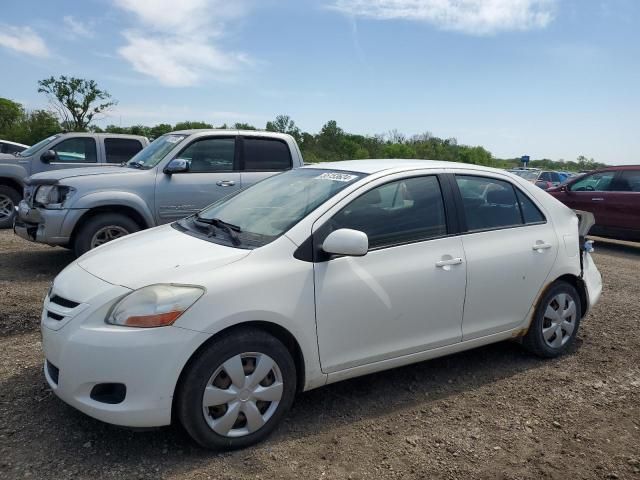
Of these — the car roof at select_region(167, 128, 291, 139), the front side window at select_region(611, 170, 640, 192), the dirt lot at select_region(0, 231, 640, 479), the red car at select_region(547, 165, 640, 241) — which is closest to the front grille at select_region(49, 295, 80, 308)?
the dirt lot at select_region(0, 231, 640, 479)

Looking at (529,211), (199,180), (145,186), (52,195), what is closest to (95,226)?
(52,195)

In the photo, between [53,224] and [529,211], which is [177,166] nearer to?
[53,224]

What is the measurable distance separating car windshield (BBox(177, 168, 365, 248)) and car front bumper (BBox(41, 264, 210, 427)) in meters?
0.81

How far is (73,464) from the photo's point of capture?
2.88 m

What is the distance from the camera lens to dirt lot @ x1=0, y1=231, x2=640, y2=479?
116 inches

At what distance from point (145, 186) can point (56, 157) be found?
15.0 feet

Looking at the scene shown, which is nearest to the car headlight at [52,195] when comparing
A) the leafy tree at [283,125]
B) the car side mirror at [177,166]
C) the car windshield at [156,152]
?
the car windshield at [156,152]

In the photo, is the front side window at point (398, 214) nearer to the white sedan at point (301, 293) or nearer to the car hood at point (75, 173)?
the white sedan at point (301, 293)

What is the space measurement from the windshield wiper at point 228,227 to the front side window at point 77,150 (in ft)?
25.1

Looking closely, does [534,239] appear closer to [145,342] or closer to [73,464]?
[145,342]

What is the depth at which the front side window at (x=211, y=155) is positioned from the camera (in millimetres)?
7488

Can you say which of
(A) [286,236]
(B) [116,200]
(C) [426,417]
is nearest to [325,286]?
(A) [286,236]

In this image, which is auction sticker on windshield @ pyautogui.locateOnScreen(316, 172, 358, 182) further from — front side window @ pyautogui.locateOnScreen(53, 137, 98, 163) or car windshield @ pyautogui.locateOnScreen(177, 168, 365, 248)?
front side window @ pyautogui.locateOnScreen(53, 137, 98, 163)

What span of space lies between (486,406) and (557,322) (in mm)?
1259
